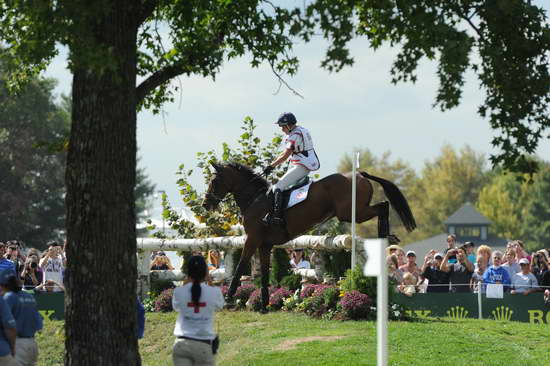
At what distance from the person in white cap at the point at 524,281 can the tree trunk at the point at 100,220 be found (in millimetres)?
10592

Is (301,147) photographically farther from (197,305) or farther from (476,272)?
(197,305)

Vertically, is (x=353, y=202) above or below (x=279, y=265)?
above

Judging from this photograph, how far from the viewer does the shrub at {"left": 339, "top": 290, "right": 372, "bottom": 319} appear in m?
16.2

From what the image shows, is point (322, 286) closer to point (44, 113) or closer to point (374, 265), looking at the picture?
point (374, 265)

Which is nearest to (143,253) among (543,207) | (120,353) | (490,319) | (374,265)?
(490,319)

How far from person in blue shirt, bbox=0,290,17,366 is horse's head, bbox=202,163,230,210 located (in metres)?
8.34

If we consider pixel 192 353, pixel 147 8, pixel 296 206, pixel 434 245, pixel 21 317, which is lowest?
pixel 192 353

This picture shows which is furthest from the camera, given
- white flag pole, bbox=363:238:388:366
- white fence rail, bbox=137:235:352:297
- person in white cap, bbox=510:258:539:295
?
person in white cap, bbox=510:258:539:295

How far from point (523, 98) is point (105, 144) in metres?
4.73

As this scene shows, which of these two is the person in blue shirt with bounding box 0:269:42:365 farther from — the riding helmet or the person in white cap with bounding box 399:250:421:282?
the person in white cap with bounding box 399:250:421:282

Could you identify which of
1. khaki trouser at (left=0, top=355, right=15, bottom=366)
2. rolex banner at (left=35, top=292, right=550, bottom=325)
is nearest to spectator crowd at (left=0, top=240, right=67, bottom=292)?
rolex banner at (left=35, top=292, right=550, bottom=325)

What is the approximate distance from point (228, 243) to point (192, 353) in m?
11.6

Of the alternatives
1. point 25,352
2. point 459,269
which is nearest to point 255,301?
point 459,269

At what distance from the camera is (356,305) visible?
53.1ft
